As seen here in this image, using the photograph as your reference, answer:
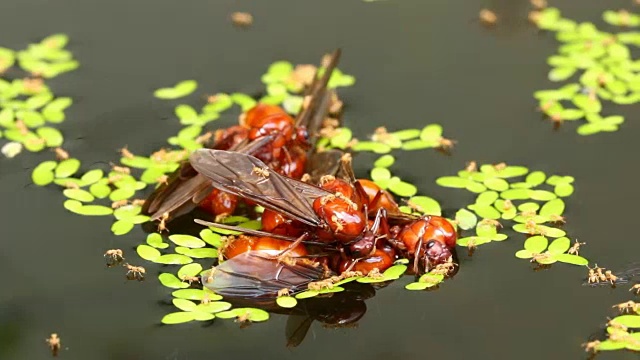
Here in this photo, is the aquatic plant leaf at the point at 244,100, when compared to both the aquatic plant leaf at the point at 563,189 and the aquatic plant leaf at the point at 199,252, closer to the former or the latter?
the aquatic plant leaf at the point at 199,252

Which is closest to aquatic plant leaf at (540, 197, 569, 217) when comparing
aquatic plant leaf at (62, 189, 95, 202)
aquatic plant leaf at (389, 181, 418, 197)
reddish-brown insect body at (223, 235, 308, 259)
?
aquatic plant leaf at (389, 181, 418, 197)

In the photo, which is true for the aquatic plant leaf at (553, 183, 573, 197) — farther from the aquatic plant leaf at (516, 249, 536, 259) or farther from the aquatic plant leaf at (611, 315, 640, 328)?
the aquatic plant leaf at (611, 315, 640, 328)

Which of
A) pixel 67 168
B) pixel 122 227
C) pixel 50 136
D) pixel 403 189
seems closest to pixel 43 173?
pixel 67 168

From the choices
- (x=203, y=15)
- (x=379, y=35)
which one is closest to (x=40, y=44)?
(x=203, y=15)

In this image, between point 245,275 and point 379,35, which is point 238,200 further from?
point 379,35

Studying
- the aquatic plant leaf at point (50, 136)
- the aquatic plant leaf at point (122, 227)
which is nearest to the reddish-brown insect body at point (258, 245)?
the aquatic plant leaf at point (122, 227)

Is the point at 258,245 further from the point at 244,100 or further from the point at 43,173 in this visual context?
the point at 244,100
